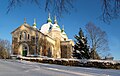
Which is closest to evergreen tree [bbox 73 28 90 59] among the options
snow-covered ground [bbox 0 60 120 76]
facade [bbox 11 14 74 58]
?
facade [bbox 11 14 74 58]

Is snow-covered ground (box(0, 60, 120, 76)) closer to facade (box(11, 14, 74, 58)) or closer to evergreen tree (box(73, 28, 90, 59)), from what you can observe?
evergreen tree (box(73, 28, 90, 59))

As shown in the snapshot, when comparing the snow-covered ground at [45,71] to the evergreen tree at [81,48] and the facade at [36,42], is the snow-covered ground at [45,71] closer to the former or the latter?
the evergreen tree at [81,48]

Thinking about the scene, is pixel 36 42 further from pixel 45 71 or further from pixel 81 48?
pixel 45 71

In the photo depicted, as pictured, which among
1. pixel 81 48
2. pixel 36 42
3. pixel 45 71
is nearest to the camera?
pixel 45 71

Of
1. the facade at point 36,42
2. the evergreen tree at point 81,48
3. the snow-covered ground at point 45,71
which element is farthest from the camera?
the facade at point 36,42

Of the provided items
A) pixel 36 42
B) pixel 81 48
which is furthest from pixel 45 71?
pixel 36 42

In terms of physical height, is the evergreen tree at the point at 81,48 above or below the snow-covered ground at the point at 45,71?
above

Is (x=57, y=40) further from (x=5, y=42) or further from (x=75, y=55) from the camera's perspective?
(x=5, y=42)

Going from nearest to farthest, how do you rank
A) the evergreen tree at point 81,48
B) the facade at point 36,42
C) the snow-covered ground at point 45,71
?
the snow-covered ground at point 45,71 < the evergreen tree at point 81,48 < the facade at point 36,42

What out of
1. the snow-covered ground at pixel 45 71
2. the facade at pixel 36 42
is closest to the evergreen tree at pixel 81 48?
the facade at pixel 36 42

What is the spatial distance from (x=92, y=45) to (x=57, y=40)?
18.6 meters

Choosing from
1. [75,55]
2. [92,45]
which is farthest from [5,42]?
[92,45]

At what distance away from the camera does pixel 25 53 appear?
55656 millimetres

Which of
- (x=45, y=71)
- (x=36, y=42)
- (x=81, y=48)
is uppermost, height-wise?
(x=36, y=42)
